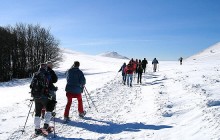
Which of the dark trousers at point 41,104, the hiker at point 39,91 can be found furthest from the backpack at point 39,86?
the dark trousers at point 41,104

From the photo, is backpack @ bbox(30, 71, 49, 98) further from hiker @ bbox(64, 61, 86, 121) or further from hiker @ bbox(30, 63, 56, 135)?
hiker @ bbox(64, 61, 86, 121)

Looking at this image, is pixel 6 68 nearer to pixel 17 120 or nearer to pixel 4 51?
pixel 4 51

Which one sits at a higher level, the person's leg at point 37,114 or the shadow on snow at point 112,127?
the person's leg at point 37,114

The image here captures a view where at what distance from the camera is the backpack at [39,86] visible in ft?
30.7

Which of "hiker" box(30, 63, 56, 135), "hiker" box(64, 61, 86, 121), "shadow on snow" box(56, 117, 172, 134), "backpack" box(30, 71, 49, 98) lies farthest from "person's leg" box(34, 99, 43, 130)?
"hiker" box(64, 61, 86, 121)

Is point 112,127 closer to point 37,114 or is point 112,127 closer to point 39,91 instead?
point 37,114

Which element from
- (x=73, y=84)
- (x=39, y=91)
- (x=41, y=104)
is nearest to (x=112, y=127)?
(x=73, y=84)

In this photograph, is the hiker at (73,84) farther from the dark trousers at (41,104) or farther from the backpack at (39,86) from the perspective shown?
the backpack at (39,86)

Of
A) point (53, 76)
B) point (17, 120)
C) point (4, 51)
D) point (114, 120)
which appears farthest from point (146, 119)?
point (4, 51)

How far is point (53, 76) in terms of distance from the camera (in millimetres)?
10508

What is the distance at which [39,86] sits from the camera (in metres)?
9.40

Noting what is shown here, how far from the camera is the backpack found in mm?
9355

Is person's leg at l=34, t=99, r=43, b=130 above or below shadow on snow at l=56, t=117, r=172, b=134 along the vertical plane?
above

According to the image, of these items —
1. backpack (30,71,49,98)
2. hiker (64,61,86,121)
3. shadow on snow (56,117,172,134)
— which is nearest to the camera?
backpack (30,71,49,98)
